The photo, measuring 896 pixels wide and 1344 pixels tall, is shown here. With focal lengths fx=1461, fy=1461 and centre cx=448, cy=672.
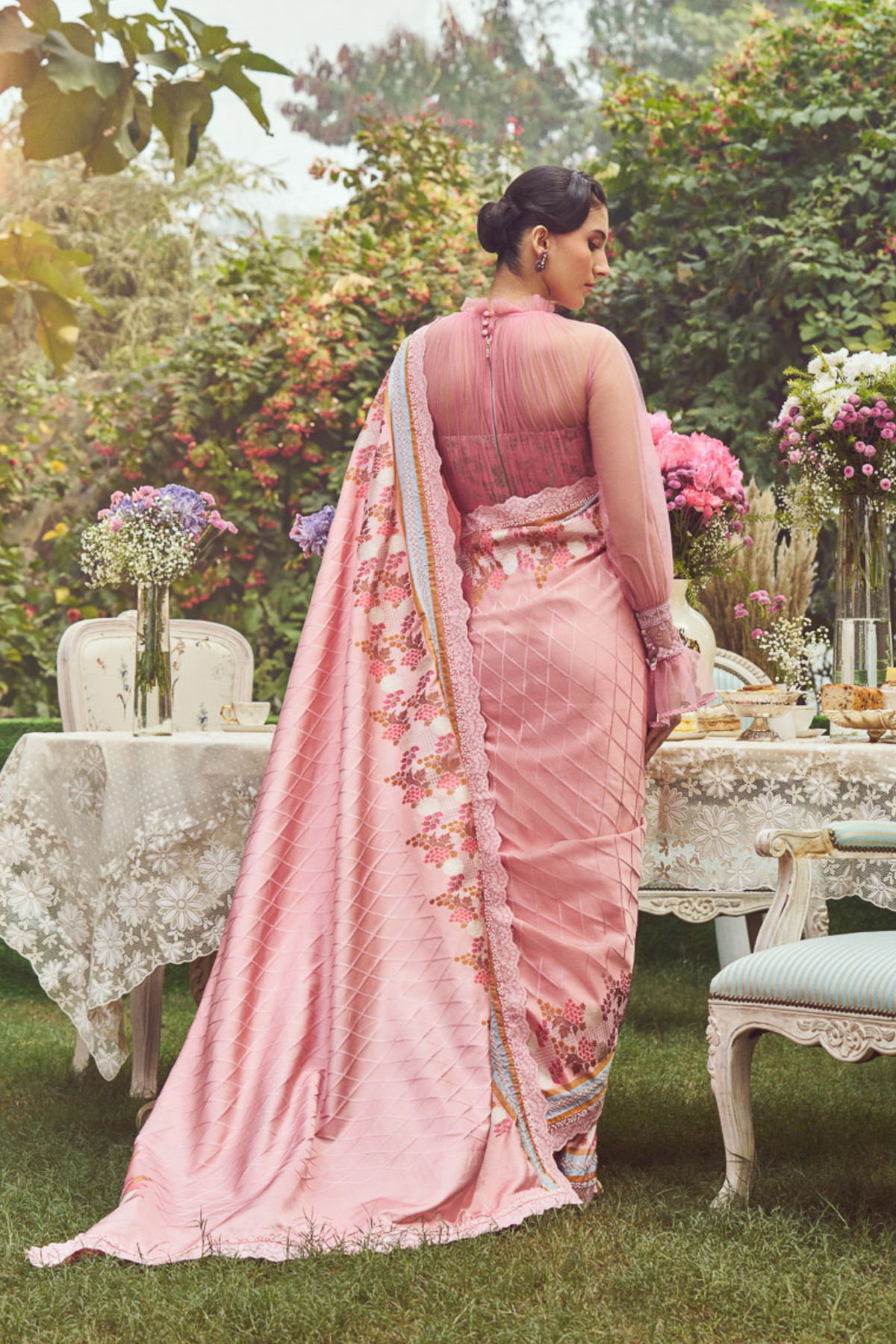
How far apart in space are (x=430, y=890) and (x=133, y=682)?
4.13 ft

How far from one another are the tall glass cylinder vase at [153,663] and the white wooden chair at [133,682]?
0.17 m

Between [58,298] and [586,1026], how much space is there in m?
1.33

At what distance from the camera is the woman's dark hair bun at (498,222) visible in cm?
245

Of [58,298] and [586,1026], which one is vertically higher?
[58,298]

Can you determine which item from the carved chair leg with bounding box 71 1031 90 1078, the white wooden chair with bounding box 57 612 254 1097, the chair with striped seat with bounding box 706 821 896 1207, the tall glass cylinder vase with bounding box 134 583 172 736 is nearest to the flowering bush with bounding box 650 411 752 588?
the chair with striped seat with bounding box 706 821 896 1207

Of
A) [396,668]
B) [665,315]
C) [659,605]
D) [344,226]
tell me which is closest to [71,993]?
[396,668]

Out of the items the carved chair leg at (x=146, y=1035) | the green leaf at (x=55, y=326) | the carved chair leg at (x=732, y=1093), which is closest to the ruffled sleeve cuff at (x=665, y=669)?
the carved chair leg at (x=732, y=1093)

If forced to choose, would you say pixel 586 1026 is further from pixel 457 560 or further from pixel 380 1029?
pixel 457 560

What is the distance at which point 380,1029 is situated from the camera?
229 cm

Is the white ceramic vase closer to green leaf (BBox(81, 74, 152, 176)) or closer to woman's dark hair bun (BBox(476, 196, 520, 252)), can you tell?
woman's dark hair bun (BBox(476, 196, 520, 252))

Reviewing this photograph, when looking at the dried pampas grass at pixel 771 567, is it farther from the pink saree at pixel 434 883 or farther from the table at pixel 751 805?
the pink saree at pixel 434 883

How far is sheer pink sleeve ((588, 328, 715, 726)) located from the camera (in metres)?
2.32

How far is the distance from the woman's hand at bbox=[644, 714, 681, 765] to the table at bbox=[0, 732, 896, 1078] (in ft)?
0.29

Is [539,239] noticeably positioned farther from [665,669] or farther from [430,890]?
[430,890]
